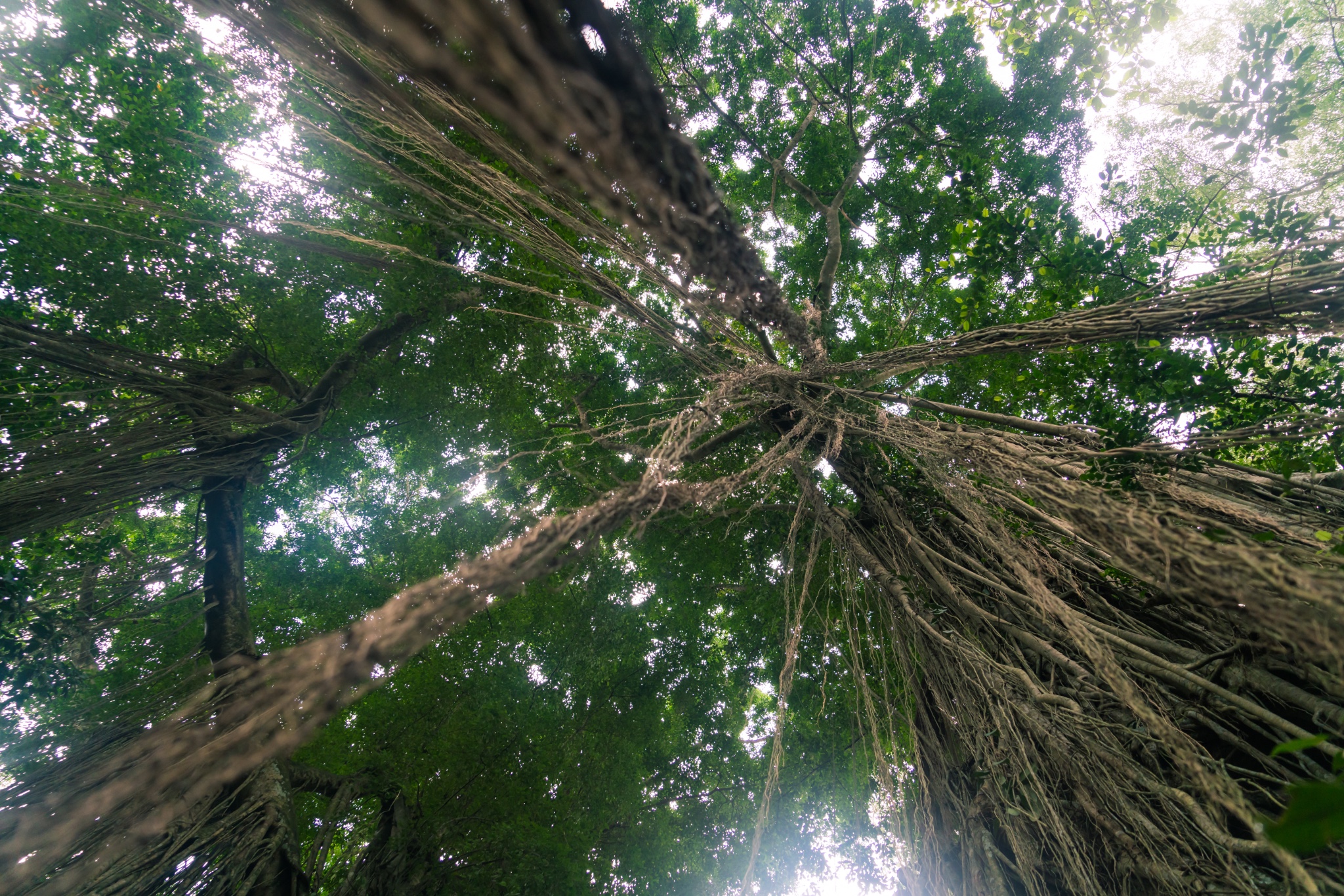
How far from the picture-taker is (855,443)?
2.79m

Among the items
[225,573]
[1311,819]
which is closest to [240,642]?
[225,573]

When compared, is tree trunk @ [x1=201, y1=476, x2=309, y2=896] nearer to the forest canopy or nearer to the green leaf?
the forest canopy

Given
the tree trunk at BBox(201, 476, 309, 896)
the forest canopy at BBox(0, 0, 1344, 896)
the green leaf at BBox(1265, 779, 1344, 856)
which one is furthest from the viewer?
the tree trunk at BBox(201, 476, 309, 896)

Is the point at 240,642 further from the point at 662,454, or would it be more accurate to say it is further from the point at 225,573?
the point at 662,454

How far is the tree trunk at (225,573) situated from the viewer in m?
3.20

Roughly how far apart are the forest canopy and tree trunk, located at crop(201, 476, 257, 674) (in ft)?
0.11

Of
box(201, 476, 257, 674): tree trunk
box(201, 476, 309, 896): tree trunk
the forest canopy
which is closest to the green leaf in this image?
the forest canopy

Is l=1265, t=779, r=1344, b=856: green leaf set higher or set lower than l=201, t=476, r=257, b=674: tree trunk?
lower

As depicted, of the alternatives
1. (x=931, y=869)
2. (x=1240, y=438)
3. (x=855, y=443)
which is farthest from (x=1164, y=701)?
(x=855, y=443)

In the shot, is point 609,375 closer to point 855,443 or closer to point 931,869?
point 855,443

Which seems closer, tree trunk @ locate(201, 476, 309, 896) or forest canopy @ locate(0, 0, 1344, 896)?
forest canopy @ locate(0, 0, 1344, 896)

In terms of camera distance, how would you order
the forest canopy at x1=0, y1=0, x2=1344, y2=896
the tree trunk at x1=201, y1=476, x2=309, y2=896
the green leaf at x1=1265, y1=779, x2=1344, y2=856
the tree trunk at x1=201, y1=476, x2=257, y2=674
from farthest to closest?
the tree trunk at x1=201, y1=476, x2=257, y2=674 < the tree trunk at x1=201, y1=476, x2=309, y2=896 < the forest canopy at x1=0, y1=0, x2=1344, y2=896 < the green leaf at x1=1265, y1=779, x2=1344, y2=856

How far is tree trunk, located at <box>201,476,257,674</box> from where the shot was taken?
3.20 meters

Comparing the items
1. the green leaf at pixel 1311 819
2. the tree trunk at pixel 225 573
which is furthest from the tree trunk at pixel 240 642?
the green leaf at pixel 1311 819
